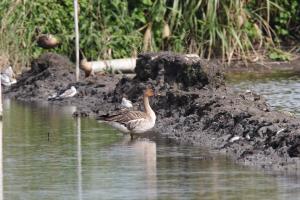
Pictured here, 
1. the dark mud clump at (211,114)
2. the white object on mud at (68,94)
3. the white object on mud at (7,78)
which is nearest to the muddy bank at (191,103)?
the dark mud clump at (211,114)

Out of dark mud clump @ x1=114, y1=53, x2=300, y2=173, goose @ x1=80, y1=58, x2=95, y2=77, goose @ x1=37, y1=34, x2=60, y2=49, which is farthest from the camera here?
goose @ x1=37, y1=34, x2=60, y2=49

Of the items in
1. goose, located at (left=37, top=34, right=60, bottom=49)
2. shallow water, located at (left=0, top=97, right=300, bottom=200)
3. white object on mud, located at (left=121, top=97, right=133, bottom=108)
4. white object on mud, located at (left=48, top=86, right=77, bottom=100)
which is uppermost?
goose, located at (left=37, top=34, right=60, bottom=49)

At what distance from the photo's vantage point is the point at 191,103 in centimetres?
1930

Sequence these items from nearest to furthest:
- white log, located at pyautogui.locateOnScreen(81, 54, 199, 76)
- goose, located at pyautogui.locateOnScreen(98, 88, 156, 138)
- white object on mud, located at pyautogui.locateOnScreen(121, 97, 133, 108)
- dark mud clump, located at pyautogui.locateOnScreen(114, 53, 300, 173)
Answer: dark mud clump, located at pyautogui.locateOnScreen(114, 53, 300, 173) < goose, located at pyautogui.locateOnScreen(98, 88, 156, 138) < white object on mud, located at pyautogui.locateOnScreen(121, 97, 133, 108) < white log, located at pyautogui.locateOnScreen(81, 54, 199, 76)

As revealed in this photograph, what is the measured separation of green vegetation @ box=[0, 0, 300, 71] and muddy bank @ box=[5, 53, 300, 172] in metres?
2.27

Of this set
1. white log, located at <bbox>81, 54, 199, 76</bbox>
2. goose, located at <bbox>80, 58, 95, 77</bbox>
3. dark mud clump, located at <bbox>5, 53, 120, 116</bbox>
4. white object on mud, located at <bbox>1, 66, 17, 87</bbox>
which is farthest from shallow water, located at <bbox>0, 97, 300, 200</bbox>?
white log, located at <bbox>81, 54, 199, 76</bbox>

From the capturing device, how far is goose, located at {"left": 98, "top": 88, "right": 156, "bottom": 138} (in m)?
17.7

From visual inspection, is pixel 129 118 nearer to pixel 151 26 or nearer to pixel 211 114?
pixel 211 114

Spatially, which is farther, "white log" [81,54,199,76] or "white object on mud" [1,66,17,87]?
"white log" [81,54,199,76]

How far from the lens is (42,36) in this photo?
2812cm

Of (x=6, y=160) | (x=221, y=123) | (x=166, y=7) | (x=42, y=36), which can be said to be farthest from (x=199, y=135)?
(x=166, y=7)

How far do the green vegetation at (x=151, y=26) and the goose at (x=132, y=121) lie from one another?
9843mm

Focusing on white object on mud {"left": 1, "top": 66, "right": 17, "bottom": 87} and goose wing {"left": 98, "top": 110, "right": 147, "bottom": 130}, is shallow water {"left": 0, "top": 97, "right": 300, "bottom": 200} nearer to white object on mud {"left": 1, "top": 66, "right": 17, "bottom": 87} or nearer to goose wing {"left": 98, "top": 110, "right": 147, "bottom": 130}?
goose wing {"left": 98, "top": 110, "right": 147, "bottom": 130}

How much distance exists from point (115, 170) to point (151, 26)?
1604cm
